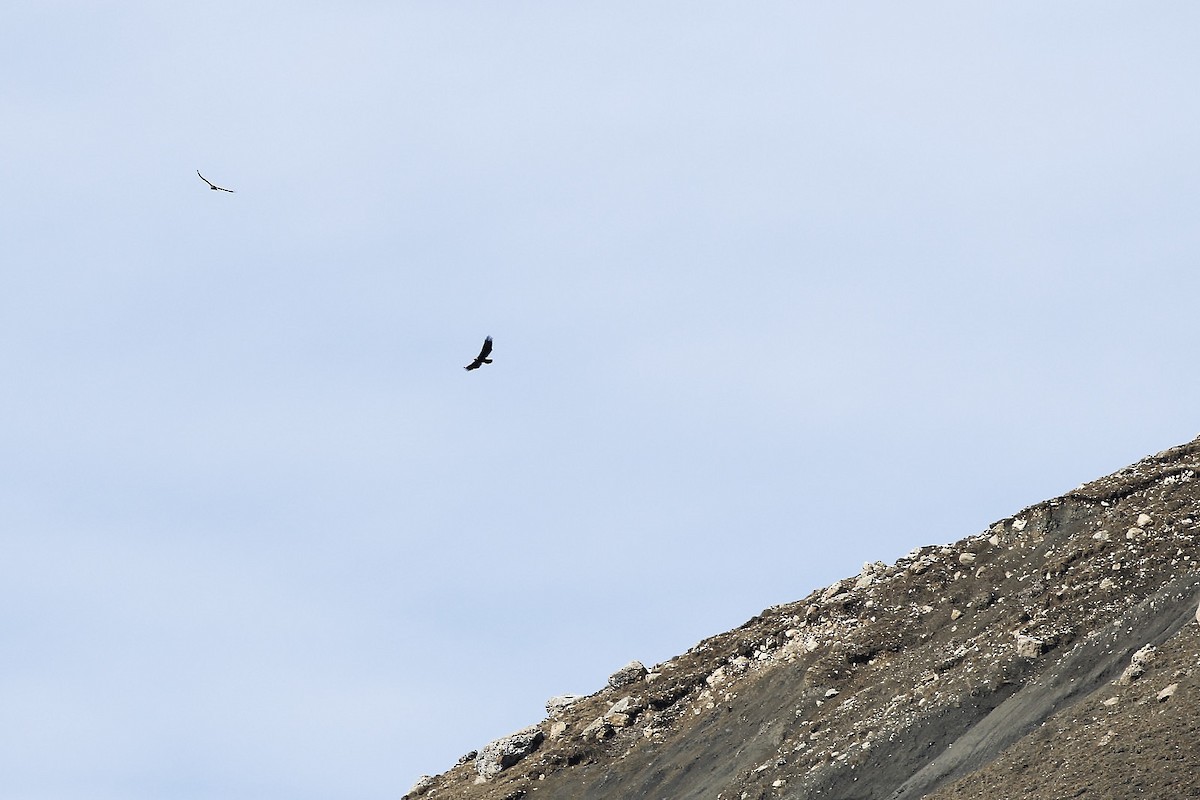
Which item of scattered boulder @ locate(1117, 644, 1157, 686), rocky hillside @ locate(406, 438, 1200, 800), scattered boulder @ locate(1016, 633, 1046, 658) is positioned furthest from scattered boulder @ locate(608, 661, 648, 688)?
scattered boulder @ locate(1117, 644, 1157, 686)

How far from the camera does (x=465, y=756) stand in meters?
65.4

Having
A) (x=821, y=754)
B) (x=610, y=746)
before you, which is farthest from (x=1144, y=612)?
(x=610, y=746)

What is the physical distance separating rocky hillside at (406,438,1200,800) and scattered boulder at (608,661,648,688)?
0.08 m

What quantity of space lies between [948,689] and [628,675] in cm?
1835

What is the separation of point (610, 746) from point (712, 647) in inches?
264

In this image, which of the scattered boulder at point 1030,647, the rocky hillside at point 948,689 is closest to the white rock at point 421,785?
the rocky hillside at point 948,689

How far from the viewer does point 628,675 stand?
207ft

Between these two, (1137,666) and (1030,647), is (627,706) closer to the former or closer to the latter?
(1030,647)

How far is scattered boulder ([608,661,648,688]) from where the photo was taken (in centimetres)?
6272

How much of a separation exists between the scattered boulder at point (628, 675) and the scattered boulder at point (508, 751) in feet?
11.7

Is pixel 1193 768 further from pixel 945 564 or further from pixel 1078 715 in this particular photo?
pixel 945 564

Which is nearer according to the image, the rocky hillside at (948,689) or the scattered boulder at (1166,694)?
the scattered boulder at (1166,694)

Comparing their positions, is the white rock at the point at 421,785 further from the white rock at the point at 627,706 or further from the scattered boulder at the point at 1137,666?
the scattered boulder at the point at 1137,666

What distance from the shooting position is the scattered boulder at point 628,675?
62719 mm
